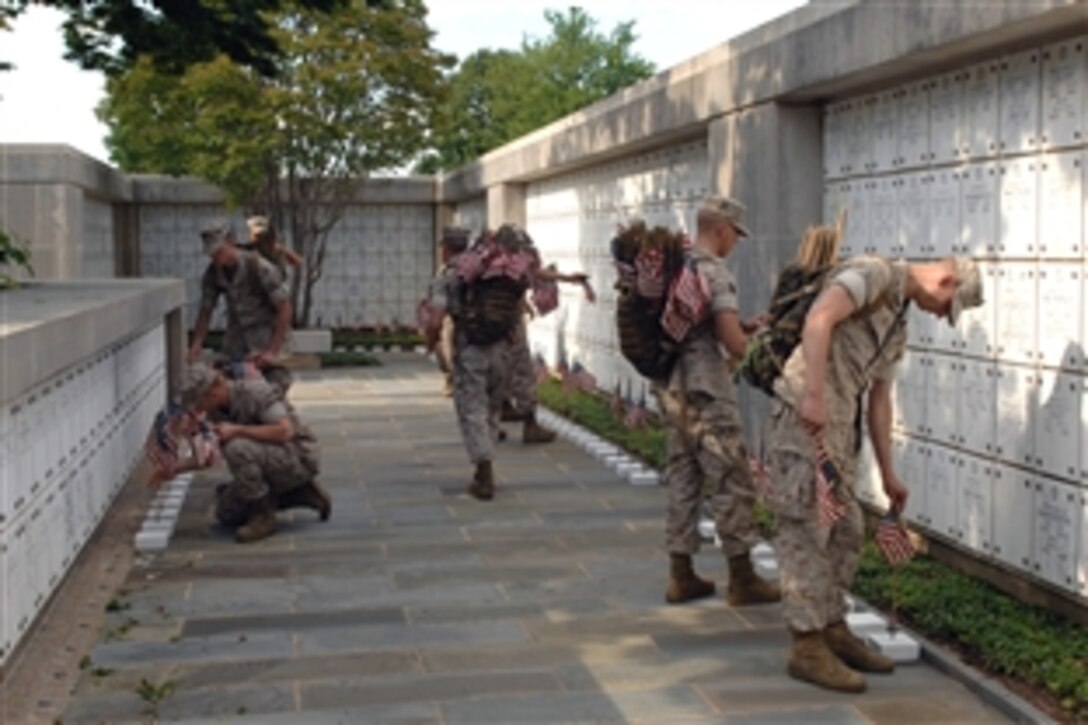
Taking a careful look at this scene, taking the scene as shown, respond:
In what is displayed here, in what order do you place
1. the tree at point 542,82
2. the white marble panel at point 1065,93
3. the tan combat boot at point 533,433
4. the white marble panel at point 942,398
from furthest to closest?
the tree at point 542,82
the tan combat boot at point 533,433
the white marble panel at point 942,398
the white marble panel at point 1065,93

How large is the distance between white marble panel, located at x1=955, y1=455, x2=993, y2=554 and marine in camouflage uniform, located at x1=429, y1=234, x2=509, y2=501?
10.6ft

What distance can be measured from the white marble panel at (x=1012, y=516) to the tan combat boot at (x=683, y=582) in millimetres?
1267

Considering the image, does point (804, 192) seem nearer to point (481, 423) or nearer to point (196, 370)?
point (481, 423)

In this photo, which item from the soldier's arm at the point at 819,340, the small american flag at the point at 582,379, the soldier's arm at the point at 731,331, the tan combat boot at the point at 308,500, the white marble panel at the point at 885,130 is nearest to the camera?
the soldier's arm at the point at 819,340

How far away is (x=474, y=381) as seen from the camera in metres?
9.11

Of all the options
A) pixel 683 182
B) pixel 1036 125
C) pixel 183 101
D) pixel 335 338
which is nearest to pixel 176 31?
pixel 683 182

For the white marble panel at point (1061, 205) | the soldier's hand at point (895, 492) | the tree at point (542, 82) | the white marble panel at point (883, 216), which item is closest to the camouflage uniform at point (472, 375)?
the white marble panel at point (883, 216)

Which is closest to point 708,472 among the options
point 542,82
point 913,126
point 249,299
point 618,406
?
point 913,126

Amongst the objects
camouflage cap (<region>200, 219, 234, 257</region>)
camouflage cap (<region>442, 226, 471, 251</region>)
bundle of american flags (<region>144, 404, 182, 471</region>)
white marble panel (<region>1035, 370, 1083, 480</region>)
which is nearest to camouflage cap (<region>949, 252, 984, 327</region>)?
white marble panel (<region>1035, 370, 1083, 480</region>)

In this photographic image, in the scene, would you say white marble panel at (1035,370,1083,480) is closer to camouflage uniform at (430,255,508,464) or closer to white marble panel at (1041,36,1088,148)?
white marble panel at (1041,36,1088,148)

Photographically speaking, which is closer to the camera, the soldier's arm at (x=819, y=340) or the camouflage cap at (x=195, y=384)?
the soldier's arm at (x=819, y=340)

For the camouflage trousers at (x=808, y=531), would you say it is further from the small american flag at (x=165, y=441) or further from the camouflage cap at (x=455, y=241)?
the camouflage cap at (x=455, y=241)

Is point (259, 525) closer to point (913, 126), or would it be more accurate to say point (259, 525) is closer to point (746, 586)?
point (746, 586)

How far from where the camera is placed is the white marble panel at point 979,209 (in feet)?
20.5
